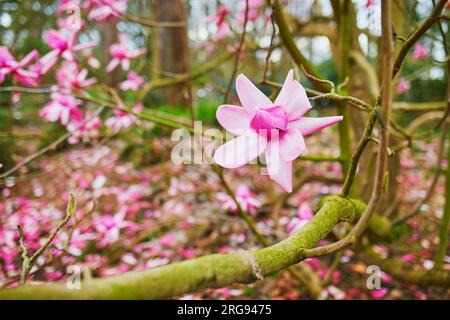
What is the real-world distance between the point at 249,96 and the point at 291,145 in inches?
4.9

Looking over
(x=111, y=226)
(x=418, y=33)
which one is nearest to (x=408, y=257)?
(x=418, y=33)

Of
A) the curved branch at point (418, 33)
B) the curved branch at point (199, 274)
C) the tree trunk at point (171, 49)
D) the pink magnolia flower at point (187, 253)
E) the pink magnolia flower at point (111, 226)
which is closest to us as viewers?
the curved branch at point (199, 274)

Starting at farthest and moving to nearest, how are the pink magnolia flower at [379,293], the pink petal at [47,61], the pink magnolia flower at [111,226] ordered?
the pink magnolia flower at [111,226] → the pink magnolia flower at [379,293] → the pink petal at [47,61]

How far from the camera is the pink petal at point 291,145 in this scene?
601mm

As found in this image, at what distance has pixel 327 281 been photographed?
66.4 inches

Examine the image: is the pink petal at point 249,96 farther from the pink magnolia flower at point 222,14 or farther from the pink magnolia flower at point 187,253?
the pink magnolia flower at point 187,253

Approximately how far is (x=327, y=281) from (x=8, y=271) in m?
1.57

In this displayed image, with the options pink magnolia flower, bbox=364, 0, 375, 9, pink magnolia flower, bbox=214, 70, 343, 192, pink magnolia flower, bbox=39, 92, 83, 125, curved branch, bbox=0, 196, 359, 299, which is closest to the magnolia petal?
pink magnolia flower, bbox=214, 70, 343, 192

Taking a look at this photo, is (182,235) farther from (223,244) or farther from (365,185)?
(365,185)

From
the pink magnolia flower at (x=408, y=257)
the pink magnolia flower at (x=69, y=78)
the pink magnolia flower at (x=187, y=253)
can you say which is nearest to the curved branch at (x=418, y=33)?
the pink magnolia flower at (x=69, y=78)

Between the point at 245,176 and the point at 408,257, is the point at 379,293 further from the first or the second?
the point at 245,176

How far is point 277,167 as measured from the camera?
61cm

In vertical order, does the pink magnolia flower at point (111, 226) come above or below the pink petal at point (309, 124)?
below
